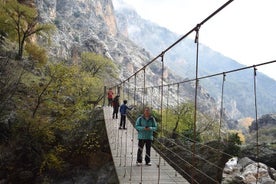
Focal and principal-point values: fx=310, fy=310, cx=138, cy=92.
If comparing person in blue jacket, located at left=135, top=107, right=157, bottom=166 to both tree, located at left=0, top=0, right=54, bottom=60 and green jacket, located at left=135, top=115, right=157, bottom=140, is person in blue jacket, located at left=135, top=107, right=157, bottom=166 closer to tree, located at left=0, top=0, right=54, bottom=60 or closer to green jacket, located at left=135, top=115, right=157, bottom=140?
green jacket, located at left=135, top=115, right=157, bottom=140

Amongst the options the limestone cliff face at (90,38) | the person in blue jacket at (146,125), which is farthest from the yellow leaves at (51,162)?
the limestone cliff face at (90,38)

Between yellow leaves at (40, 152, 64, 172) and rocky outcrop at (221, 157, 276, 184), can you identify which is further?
yellow leaves at (40, 152, 64, 172)

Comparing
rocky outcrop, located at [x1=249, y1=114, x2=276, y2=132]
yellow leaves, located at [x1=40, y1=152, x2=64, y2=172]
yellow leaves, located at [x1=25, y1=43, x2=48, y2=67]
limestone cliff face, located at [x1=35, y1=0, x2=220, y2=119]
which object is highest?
limestone cliff face, located at [x1=35, y1=0, x2=220, y2=119]

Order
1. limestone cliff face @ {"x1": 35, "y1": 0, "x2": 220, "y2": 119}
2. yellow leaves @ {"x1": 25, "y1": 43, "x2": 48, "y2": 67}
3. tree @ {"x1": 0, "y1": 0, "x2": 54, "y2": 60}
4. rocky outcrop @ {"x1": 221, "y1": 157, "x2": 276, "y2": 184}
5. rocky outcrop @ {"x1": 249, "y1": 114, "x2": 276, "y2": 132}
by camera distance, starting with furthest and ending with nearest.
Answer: rocky outcrop @ {"x1": 249, "y1": 114, "x2": 276, "y2": 132} → limestone cliff face @ {"x1": 35, "y1": 0, "x2": 220, "y2": 119} → yellow leaves @ {"x1": 25, "y1": 43, "x2": 48, "y2": 67} → tree @ {"x1": 0, "y1": 0, "x2": 54, "y2": 60} → rocky outcrop @ {"x1": 221, "y1": 157, "x2": 276, "y2": 184}

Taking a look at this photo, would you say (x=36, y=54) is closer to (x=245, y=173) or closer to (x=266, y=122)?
(x=245, y=173)

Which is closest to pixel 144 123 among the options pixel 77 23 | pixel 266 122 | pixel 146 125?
pixel 146 125

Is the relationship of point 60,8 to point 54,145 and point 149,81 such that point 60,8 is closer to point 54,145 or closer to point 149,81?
point 149,81

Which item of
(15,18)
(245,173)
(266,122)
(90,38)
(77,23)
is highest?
(77,23)

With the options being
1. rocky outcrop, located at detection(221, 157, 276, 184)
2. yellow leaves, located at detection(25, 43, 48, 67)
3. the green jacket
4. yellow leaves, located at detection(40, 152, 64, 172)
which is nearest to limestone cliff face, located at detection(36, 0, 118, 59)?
yellow leaves, located at detection(25, 43, 48, 67)

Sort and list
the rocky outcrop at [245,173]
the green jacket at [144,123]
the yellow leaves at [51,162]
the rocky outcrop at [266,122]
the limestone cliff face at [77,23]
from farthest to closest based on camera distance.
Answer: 1. the rocky outcrop at [266,122]
2. the limestone cliff face at [77,23]
3. the yellow leaves at [51,162]
4. the rocky outcrop at [245,173]
5. the green jacket at [144,123]

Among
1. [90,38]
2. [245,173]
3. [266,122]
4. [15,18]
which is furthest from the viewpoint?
[266,122]

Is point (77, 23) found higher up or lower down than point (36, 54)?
higher up

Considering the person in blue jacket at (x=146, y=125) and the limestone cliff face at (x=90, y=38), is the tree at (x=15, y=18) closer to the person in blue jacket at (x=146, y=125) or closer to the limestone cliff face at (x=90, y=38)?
the limestone cliff face at (x=90, y=38)

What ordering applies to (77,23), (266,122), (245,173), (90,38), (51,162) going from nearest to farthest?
(245,173)
(51,162)
(90,38)
(266,122)
(77,23)
